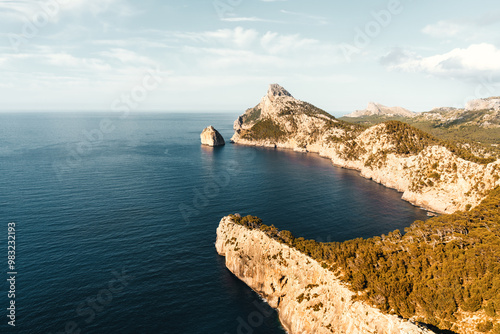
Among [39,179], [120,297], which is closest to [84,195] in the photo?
[39,179]

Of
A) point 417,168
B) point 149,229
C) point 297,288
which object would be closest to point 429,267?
point 297,288

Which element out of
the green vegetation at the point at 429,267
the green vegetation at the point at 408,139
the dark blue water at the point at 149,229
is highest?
the green vegetation at the point at 408,139

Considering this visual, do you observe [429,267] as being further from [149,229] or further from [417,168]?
[417,168]

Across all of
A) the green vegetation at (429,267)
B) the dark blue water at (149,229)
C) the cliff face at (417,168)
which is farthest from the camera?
the cliff face at (417,168)

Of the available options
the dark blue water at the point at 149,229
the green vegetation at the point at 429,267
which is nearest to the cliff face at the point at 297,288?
the green vegetation at the point at 429,267

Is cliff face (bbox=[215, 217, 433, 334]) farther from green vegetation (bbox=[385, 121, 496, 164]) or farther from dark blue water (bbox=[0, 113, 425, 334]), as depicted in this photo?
green vegetation (bbox=[385, 121, 496, 164])

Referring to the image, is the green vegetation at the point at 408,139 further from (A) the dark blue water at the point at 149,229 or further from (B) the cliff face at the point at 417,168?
(A) the dark blue water at the point at 149,229

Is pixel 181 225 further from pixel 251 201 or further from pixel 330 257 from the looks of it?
pixel 330 257
